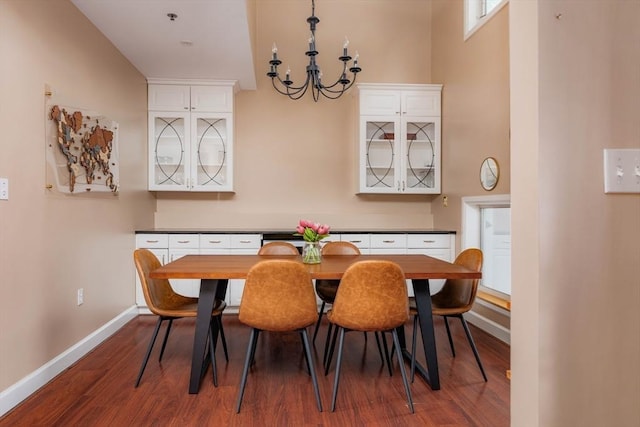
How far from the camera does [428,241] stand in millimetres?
4270

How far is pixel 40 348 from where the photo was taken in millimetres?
2406

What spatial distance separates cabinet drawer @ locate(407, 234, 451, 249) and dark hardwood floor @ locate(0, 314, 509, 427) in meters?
1.35

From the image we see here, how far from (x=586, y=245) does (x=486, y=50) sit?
307 centimetres

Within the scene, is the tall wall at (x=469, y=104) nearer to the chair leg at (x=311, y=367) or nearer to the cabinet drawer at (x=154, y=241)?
the chair leg at (x=311, y=367)

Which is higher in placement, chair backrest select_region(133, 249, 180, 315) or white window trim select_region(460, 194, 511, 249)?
white window trim select_region(460, 194, 511, 249)

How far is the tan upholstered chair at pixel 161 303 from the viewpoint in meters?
2.41

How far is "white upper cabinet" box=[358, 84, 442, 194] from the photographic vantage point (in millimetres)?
4473

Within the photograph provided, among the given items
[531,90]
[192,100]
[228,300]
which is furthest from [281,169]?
[531,90]

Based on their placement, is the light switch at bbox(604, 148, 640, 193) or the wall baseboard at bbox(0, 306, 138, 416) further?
the wall baseboard at bbox(0, 306, 138, 416)

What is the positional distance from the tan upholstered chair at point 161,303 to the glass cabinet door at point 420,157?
2729 mm

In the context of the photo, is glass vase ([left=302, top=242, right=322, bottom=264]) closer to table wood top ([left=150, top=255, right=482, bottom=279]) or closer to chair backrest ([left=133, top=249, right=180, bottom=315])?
table wood top ([left=150, top=255, right=482, bottom=279])

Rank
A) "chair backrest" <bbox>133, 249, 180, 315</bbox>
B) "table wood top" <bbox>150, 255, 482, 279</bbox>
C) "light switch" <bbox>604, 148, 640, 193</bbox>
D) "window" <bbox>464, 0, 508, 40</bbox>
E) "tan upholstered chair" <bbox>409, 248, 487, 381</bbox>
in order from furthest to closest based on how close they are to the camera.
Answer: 1. "window" <bbox>464, 0, 508, 40</bbox>
2. "tan upholstered chair" <bbox>409, 248, 487, 381</bbox>
3. "chair backrest" <bbox>133, 249, 180, 315</bbox>
4. "table wood top" <bbox>150, 255, 482, 279</bbox>
5. "light switch" <bbox>604, 148, 640, 193</bbox>

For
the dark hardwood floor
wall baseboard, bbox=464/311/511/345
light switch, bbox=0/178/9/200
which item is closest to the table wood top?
the dark hardwood floor

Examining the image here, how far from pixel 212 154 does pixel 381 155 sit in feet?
6.41
